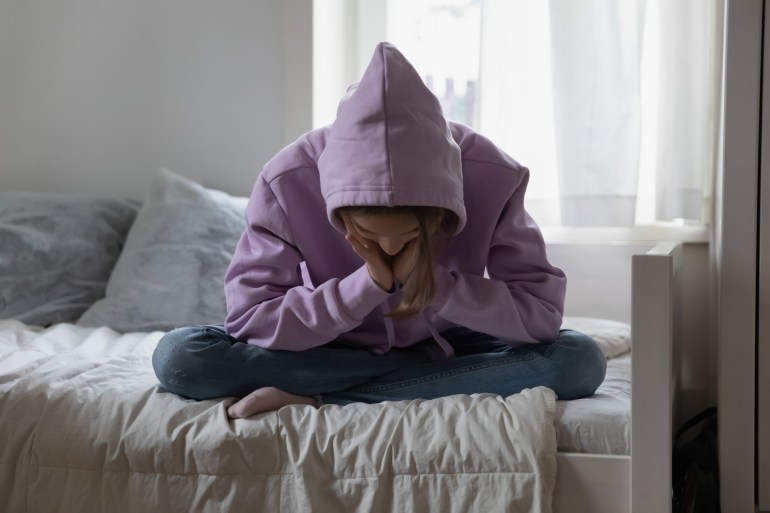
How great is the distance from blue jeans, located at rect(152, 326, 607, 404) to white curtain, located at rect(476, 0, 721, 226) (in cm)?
72

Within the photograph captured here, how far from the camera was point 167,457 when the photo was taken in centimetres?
108

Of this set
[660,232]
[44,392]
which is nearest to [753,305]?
[660,232]

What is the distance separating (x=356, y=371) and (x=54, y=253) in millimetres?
955

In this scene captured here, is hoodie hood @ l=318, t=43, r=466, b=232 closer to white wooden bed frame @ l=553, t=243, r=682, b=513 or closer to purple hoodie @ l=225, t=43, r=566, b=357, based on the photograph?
purple hoodie @ l=225, t=43, r=566, b=357

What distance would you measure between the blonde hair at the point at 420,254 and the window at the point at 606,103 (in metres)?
0.83

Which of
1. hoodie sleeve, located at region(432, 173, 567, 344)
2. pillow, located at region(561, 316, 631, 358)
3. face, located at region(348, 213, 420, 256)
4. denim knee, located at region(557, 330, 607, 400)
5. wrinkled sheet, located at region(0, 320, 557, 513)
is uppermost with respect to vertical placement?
face, located at region(348, 213, 420, 256)

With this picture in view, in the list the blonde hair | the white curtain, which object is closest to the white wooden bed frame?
the blonde hair

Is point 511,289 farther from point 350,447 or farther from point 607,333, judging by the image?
point 607,333

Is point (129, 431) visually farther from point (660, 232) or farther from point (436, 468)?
point (660, 232)

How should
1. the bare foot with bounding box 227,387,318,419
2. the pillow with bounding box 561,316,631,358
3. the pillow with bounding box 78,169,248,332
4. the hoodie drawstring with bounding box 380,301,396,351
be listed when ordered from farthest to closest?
the pillow with bounding box 78,169,248,332, the pillow with bounding box 561,316,631,358, the hoodie drawstring with bounding box 380,301,396,351, the bare foot with bounding box 227,387,318,419

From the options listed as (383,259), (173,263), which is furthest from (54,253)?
(383,259)

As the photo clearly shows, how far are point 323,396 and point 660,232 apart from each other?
1.01m

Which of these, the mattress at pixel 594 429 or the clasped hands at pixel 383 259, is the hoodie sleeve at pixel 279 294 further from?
the mattress at pixel 594 429

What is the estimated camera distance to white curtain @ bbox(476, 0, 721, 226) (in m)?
1.80
